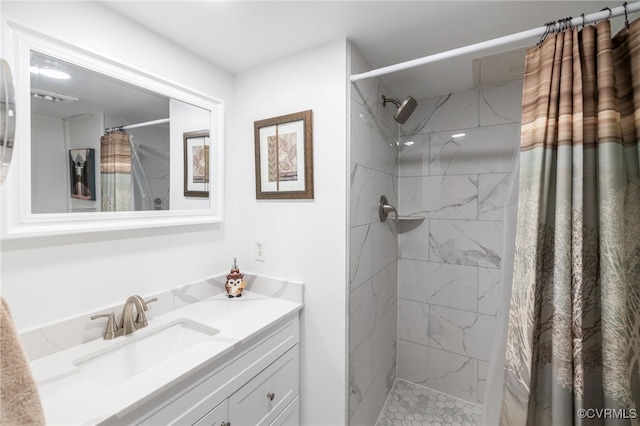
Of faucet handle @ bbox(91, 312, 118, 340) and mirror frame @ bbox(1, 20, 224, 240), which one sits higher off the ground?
mirror frame @ bbox(1, 20, 224, 240)

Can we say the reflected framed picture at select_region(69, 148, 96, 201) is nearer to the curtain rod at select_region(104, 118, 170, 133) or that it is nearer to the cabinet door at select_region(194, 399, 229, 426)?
the curtain rod at select_region(104, 118, 170, 133)

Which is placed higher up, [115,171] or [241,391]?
[115,171]

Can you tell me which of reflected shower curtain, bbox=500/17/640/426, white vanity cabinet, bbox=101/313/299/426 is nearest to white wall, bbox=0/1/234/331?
white vanity cabinet, bbox=101/313/299/426

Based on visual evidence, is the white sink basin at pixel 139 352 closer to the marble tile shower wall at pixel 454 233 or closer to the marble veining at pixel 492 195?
the marble tile shower wall at pixel 454 233

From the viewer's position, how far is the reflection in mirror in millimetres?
971

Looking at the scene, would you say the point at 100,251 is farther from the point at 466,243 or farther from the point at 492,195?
the point at 492,195

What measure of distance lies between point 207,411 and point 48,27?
4.90ft

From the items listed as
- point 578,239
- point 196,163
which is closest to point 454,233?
point 578,239

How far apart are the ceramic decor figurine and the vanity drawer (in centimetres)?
44

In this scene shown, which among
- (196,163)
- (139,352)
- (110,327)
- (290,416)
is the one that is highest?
(196,163)

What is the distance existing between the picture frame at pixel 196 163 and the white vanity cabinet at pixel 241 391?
2.71 ft

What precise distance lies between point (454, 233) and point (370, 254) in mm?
796

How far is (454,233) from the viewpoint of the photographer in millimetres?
2014

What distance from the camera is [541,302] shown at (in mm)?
960
